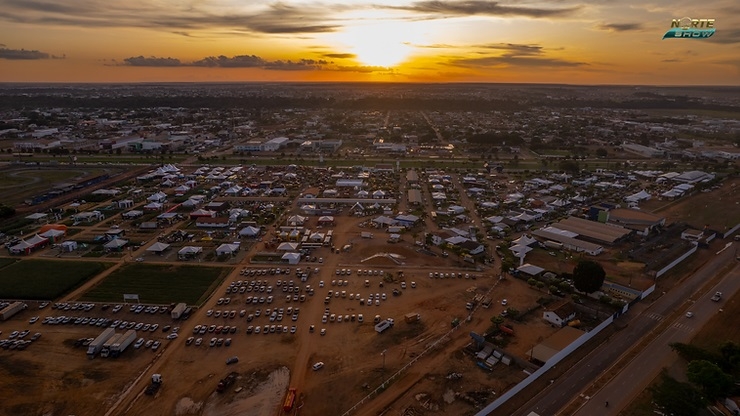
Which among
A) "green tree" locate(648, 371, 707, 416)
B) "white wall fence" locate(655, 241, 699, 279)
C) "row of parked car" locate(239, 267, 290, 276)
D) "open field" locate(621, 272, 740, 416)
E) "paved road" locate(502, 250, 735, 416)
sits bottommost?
"row of parked car" locate(239, 267, 290, 276)

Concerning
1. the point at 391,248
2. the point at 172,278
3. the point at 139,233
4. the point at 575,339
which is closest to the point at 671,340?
the point at 575,339

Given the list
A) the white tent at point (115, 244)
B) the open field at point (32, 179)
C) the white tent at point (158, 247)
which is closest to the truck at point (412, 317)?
the white tent at point (158, 247)

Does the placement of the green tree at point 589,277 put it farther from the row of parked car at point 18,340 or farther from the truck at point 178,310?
the row of parked car at point 18,340

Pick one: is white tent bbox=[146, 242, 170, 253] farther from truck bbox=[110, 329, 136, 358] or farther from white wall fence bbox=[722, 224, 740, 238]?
white wall fence bbox=[722, 224, 740, 238]

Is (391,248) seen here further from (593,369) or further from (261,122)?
(261,122)

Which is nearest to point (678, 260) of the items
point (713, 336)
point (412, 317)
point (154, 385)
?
point (713, 336)

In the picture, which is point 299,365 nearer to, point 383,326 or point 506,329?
point 383,326

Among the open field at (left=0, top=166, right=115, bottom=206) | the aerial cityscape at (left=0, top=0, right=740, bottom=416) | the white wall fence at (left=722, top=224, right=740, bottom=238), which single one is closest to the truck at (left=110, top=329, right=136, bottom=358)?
the aerial cityscape at (left=0, top=0, right=740, bottom=416)
